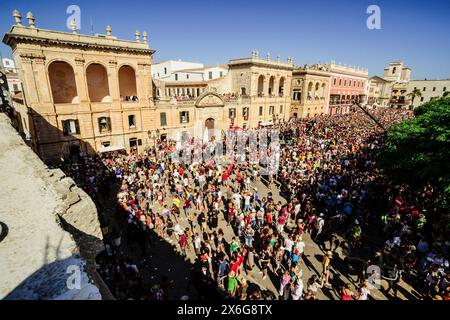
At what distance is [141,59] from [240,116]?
1568cm

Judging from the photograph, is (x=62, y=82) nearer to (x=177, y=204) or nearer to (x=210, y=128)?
(x=210, y=128)

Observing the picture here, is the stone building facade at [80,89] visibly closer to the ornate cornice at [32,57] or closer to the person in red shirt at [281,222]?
the ornate cornice at [32,57]

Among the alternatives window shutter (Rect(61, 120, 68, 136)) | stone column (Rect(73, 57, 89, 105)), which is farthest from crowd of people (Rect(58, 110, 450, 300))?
stone column (Rect(73, 57, 89, 105))

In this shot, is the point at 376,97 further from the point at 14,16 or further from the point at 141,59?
the point at 14,16

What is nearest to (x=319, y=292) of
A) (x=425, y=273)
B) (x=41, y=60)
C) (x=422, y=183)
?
(x=425, y=273)

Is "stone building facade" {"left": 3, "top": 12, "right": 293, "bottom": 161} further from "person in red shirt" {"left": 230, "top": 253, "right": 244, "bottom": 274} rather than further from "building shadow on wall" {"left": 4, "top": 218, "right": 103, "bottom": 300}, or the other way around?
"building shadow on wall" {"left": 4, "top": 218, "right": 103, "bottom": 300}

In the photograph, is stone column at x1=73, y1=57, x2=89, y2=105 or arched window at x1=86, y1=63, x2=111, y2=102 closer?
stone column at x1=73, y1=57, x2=89, y2=105

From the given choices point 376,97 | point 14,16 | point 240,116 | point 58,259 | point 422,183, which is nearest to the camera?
point 58,259

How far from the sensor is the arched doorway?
3238 cm

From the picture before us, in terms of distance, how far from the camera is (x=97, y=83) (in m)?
25.9

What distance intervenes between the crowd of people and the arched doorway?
11649 millimetres

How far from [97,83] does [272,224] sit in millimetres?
23813
